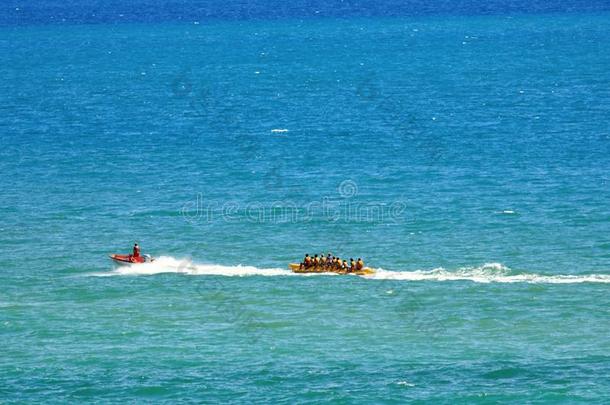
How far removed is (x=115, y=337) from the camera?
312 feet

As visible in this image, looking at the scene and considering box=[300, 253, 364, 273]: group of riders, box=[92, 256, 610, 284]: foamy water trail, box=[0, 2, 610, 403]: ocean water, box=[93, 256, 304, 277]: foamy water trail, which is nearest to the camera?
box=[0, 2, 610, 403]: ocean water

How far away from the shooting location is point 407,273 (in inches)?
4257

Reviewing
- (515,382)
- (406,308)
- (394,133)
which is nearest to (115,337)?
(406,308)

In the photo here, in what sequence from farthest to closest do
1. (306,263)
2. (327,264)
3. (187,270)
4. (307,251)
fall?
(307,251), (187,270), (327,264), (306,263)

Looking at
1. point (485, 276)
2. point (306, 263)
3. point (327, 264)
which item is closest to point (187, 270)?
point (306, 263)

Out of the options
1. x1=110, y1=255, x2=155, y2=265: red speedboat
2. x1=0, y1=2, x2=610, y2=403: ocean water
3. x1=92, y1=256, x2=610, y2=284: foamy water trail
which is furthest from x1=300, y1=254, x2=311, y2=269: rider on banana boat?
x1=110, y1=255, x2=155, y2=265: red speedboat

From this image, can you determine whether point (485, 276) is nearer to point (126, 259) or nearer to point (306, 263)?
point (306, 263)

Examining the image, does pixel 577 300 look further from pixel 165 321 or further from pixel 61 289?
pixel 61 289

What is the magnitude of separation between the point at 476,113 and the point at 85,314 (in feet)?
299

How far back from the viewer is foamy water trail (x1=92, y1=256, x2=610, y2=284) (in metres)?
106

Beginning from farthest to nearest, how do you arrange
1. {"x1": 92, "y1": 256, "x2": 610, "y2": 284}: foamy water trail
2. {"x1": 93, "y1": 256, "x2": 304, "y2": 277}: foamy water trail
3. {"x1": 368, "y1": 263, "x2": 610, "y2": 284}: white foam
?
{"x1": 93, "y1": 256, "x2": 304, "y2": 277}: foamy water trail → {"x1": 92, "y1": 256, "x2": 610, "y2": 284}: foamy water trail → {"x1": 368, "y1": 263, "x2": 610, "y2": 284}: white foam

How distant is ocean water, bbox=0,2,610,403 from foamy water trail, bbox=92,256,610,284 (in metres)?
0.23

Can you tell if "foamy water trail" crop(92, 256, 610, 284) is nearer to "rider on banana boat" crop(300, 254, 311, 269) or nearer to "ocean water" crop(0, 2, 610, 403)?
"ocean water" crop(0, 2, 610, 403)

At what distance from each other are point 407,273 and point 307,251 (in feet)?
37.2
